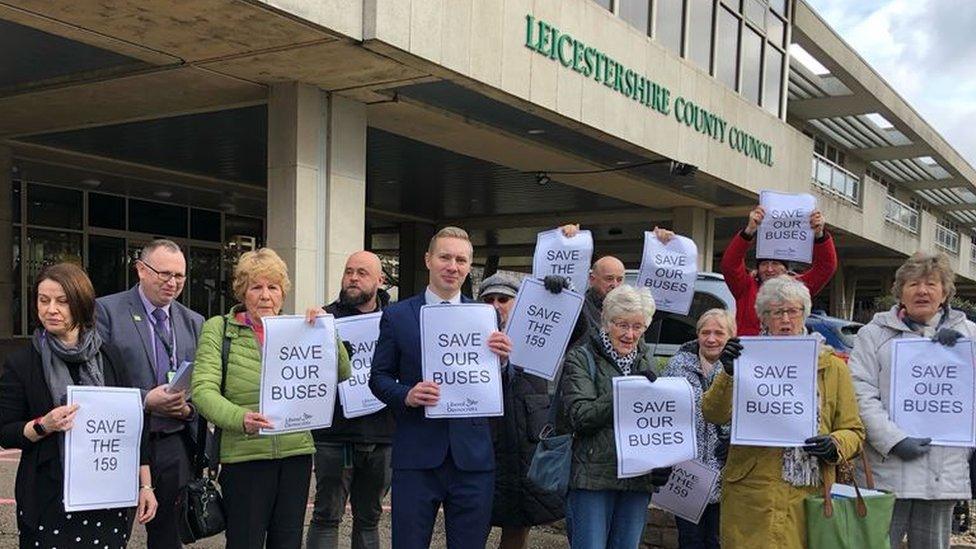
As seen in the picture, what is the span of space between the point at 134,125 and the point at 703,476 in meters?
10.3

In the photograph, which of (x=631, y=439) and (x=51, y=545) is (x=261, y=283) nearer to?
(x=51, y=545)

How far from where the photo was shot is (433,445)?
3.35 metres

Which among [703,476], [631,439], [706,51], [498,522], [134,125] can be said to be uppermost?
[706,51]

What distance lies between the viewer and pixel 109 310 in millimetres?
3447

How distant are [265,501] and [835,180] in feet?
65.5

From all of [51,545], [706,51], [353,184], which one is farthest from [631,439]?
[706,51]

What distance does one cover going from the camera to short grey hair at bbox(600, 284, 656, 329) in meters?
3.37

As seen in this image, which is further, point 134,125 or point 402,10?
point 134,125

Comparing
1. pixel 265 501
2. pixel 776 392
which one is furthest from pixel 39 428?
pixel 776 392

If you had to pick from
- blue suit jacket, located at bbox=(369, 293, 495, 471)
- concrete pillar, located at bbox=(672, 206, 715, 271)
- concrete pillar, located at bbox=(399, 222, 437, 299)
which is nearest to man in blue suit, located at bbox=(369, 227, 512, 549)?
blue suit jacket, located at bbox=(369, 293, 495, 471)

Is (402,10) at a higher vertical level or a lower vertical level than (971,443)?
higher

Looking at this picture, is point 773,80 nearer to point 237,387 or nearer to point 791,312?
point 791,312

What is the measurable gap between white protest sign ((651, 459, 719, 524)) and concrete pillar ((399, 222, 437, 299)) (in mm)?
19484

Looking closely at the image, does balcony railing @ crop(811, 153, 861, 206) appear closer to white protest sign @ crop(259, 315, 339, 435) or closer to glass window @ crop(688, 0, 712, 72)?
glass window @ crop(688, 0, 712, 72)
